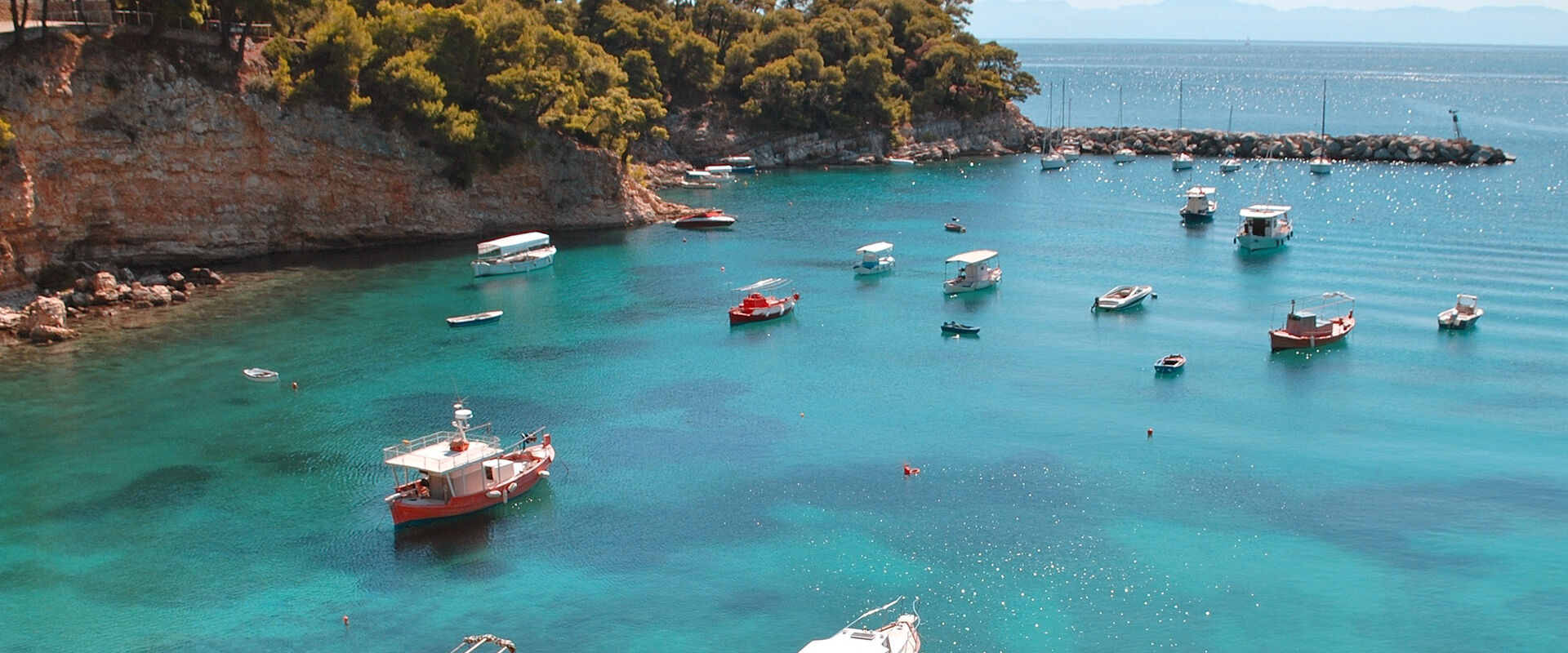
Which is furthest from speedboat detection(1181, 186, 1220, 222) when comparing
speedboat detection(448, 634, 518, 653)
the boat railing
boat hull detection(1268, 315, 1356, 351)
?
speedboat detection(448, 634, 518, 653)

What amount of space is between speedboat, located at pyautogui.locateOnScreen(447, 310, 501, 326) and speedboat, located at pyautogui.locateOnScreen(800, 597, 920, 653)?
45.3 m

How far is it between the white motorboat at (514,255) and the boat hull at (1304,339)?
51816 mm

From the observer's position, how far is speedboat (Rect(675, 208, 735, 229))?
111 meters

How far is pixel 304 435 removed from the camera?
58156 millimetres

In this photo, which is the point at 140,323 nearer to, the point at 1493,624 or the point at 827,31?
the point at 1493,624

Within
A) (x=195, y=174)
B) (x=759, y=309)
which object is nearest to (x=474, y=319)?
(x=759, y=309)

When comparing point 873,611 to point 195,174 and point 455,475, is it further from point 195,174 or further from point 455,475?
point 195,174

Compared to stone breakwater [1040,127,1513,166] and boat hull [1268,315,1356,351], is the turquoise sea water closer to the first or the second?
boat hull [1268,315,1356,351]

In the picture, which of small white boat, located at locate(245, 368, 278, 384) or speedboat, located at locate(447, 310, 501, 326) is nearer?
small white boat, located at locate(245, 368, 278, 384)

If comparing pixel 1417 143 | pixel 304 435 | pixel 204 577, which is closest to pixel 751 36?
pixel 1417 143

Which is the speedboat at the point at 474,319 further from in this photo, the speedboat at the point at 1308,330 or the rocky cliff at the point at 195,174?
the speedboat at the point at 1308,330

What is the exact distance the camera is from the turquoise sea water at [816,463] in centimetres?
4147

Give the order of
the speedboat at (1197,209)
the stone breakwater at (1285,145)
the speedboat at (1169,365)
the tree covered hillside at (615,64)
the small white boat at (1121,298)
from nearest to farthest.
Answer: the speedboat at (1169,365) < the small white boat at (1121,298) < the tree covered hillside at (615,64) < the speedboat at (1197,209) < the stone breakwater at (1285,145)

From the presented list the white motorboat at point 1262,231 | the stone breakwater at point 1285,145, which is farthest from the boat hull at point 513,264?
the stone breakwater at point 1285,145
